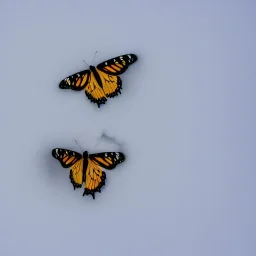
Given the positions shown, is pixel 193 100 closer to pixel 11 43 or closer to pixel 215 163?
pixel 215 163

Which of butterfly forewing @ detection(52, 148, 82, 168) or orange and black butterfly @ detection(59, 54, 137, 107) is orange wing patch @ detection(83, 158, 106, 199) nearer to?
butterfly forewing @ detection(52, 148, 82, 168)

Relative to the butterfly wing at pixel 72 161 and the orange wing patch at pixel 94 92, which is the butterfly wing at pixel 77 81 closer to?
the orange wing patch at pixel 94 92

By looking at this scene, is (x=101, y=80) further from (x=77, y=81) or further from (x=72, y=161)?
(x=72, y=161)

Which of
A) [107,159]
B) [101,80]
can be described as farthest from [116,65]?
[107,159]

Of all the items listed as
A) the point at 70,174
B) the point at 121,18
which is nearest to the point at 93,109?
the point at 70,174

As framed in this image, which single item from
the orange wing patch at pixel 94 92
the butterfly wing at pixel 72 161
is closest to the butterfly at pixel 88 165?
the butterfly wing at pixel 72 161
